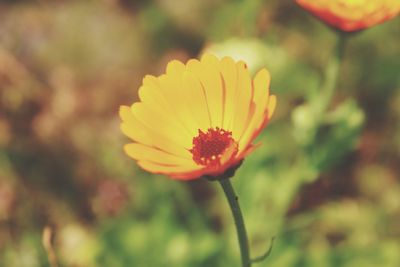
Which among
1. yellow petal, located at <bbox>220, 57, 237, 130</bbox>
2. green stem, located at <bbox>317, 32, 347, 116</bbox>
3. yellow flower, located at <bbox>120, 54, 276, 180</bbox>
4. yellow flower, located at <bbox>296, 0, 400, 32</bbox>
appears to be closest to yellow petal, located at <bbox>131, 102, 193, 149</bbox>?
yellow flower, located at <bbox>120, 54, 276, 180</bbox>

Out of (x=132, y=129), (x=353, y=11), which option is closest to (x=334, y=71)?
(x=353, y=11)

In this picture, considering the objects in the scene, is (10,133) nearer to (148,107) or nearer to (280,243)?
(280,243)

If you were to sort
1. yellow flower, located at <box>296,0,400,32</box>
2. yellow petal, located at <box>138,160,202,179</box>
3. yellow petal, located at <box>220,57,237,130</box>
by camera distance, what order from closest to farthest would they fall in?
yellow petal, located at <box>138,160,202,179</box>
yellow petal, located at <box>220,57,237,130</box>
yellow flower, located at <box>296,0,400,32</box>

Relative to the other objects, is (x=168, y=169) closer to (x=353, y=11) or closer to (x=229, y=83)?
(x=229, y=83)

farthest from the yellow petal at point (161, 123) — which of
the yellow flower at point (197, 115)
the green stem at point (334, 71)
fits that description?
the green stem at point (334, 71)

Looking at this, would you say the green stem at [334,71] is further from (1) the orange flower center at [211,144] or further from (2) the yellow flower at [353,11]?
(1) the orange flower center at [211,144]

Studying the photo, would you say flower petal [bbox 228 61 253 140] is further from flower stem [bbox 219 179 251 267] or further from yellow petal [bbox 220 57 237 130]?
flower stem [bbox 219 179 251 267]
